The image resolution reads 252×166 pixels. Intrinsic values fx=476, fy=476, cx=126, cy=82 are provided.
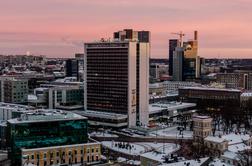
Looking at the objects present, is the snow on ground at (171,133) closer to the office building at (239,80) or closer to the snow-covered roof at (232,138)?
the snow-covered roof at (232,138)

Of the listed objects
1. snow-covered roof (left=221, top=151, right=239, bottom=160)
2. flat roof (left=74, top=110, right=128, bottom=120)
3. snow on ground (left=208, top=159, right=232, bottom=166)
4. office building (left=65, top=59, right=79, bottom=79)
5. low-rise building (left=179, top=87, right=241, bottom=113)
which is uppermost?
office building (left=65, top=59, right=79, bottom=79)

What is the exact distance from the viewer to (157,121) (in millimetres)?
65688

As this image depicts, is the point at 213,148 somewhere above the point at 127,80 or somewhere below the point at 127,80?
below

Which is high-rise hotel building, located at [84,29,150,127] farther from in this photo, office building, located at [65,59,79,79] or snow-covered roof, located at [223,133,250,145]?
office building, located at [65,59,79,79]

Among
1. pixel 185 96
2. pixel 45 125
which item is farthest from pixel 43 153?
pixel 185 96

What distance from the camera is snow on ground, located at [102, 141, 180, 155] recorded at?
4562 centimetres

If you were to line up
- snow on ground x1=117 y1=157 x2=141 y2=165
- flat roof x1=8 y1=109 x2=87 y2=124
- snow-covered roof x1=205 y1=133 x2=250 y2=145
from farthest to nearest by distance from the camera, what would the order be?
snow-covered roof x1=205 y1=133 x2=250 y2=145 → snow on ground x1=117 y1=157 x2=141 y2=165 → flat roof x1=8 y1=109 x2=87 y2=124

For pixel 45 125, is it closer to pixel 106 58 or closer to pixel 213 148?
pixel 213 148

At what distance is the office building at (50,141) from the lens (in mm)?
39094

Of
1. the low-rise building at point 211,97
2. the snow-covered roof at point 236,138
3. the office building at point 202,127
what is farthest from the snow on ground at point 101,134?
the low-rise building at point 211,97

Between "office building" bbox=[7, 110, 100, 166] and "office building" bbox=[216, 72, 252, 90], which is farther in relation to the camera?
"office building" bbox=[216, 72, 252, 90]

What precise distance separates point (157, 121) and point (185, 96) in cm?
2088

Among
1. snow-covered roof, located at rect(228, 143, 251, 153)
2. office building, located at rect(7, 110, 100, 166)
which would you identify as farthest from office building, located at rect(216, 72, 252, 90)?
office building, located at rect(7, 110, 100, 166)

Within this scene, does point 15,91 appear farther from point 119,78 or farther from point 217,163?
point 217,163
